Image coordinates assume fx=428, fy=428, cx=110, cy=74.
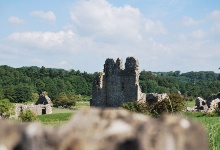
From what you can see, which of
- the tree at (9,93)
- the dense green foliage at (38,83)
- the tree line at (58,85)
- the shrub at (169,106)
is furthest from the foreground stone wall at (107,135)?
the tree at (9,93)

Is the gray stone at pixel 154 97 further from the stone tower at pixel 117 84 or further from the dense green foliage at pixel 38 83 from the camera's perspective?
the dense green foliage at pixel 38 83

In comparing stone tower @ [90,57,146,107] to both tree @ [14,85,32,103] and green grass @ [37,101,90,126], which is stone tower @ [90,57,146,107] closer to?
green grass @ [37,101,90,126]

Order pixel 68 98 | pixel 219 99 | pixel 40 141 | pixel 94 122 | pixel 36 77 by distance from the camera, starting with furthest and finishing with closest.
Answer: pixel 36 77 < pixel 68 98 < pixel 219 99 < pixel 94 122 < pixel 40 141

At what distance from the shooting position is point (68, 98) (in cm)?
7906

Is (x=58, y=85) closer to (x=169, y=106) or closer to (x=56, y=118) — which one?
(x=56, y=118)

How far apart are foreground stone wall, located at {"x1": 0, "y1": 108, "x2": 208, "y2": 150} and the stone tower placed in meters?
45.4

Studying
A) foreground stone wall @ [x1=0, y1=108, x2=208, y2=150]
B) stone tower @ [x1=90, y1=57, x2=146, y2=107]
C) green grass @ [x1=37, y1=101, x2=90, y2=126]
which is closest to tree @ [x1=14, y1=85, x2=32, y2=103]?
green grass @ [x1=37, y1=101, x2=90, y2=126]

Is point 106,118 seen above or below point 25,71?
below

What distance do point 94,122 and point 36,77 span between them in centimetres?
10733

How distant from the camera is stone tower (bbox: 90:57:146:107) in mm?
47625

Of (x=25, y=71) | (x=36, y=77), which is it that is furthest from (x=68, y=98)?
(x=25, y=71)

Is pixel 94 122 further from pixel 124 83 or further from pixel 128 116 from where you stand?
pixel 124 83

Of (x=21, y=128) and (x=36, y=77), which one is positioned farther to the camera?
(x=36, y=77)

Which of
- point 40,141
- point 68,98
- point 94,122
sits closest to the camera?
point 40,141
